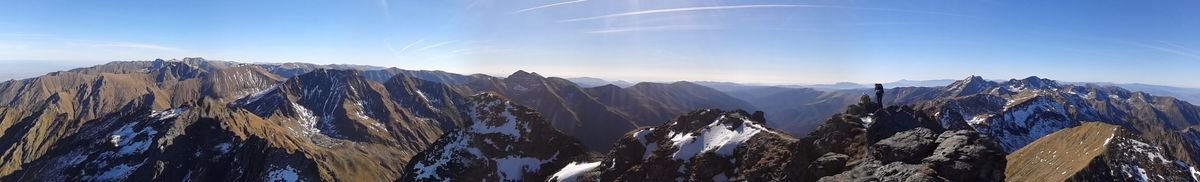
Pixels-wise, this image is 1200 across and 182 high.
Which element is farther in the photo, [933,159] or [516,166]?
[516,166]

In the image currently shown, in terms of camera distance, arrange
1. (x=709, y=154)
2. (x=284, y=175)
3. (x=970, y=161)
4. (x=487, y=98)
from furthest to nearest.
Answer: (x=284, y=175), (x=487, y=98), (x=709, y=154), (x=970, y=161)

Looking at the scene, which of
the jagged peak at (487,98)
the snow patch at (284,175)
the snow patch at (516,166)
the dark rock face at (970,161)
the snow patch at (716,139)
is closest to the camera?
the dark rock face at (970,161)

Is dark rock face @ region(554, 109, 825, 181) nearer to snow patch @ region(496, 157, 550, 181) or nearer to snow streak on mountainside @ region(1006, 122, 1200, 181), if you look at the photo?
snow patch @ region(496, 157, 550, 181)

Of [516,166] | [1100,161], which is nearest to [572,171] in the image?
[516,166]

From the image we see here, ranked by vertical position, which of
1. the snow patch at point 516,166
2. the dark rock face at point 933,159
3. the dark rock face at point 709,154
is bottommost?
the snow patch at point 516,166

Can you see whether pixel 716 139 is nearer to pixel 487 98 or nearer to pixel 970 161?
pixel 970 161

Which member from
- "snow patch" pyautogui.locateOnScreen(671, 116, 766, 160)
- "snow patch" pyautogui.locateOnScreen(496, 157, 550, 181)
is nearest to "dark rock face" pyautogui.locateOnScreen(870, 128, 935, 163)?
"snow patch" pyautogui.locateOnScreen(671, 116, 766, 160)

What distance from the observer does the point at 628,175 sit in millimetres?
→ 95062

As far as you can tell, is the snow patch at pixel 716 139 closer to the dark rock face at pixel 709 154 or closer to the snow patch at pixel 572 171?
the dark rock face at pixel 709 154

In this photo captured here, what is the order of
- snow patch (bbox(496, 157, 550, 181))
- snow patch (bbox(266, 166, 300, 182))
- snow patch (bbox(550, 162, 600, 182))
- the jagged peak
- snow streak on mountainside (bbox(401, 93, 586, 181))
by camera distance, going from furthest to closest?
snow patch (bbox(266, 166, 300, 182)) → the jagged peak → snow streak on mountainside (bbox(401, 93, 586, 181)) → snow patch (bbox(496, 157, 550, 181)) → snow patch (bbox(550, 162, 600, 182))

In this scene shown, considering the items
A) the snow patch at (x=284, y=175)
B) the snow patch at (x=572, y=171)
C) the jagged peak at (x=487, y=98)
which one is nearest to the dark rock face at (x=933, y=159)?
the snow patch at (x=572, y=171)

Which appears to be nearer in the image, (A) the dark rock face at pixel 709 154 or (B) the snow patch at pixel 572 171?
(A) the dark rock face at pixel 709 154

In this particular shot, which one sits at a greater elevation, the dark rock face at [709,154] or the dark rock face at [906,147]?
the dark rock face at [906,147]

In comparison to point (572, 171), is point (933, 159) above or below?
above
